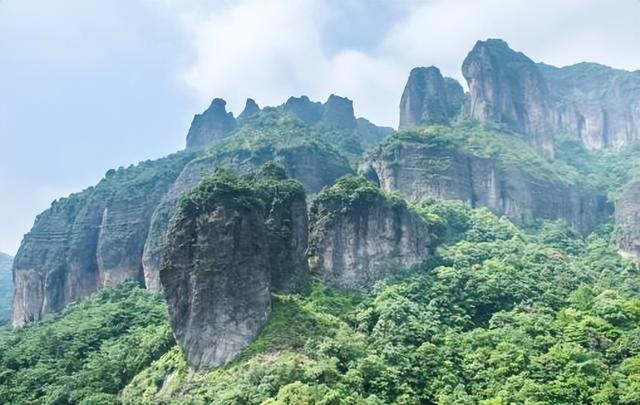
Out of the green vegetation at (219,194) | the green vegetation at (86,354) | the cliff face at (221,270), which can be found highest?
the green vegetation at (219,194)

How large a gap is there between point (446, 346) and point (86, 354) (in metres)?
23.9

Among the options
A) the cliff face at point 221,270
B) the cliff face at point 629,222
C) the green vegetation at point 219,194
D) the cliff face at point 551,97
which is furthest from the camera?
the cliff face at point 551,97

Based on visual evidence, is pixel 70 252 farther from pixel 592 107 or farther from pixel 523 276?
pixel 592 107

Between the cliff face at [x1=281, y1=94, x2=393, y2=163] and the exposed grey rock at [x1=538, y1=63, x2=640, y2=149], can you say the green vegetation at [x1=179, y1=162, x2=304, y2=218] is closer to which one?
the cliff face at [x1=281, y1=94, x2=393, y2=163]

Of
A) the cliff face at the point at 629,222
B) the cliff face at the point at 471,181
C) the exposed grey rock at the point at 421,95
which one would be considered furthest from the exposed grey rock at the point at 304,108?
the cliff face at the point at 629,222

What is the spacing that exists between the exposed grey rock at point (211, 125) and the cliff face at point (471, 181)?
29.2 meters

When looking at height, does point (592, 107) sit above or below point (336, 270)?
above

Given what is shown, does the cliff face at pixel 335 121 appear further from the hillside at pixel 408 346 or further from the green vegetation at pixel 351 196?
the hillside at pixel 408 346

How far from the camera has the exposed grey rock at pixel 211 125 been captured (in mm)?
99000

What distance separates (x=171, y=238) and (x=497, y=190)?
39.5 meters

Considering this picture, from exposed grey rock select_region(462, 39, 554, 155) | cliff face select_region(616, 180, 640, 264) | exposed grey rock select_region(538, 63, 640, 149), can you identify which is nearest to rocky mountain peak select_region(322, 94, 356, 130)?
exposed grey rock select_region(462, 39, 554, 155)

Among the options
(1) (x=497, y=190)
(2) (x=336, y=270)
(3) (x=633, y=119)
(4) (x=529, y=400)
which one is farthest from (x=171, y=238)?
(3) (x=633, y=119)

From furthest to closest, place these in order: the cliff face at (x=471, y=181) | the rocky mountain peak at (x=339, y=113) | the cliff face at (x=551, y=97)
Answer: the rocky mountain peak at (x=339, y=113) < the cliff face at (x=551, y=97) < the cliff face at (x=471, y=181)

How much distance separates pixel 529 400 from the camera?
33500 millimetres
